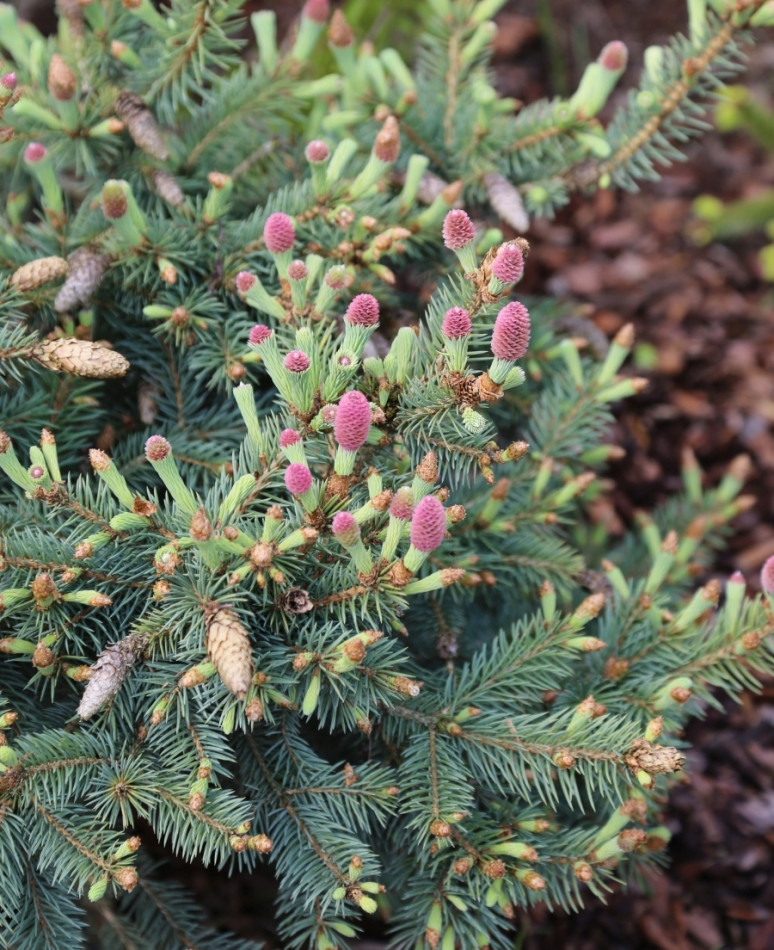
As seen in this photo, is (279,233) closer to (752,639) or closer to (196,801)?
(196,801)

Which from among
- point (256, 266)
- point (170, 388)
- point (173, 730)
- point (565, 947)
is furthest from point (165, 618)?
point (565, 947)

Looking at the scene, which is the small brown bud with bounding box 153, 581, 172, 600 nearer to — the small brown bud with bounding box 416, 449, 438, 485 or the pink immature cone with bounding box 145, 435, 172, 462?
the pink immature cone with bounding box 145, 435, 172, 462

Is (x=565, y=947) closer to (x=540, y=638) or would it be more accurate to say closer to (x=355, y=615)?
(x=540, y=638)

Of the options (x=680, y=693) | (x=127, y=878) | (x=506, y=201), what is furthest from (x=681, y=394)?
(x=127, y=878)

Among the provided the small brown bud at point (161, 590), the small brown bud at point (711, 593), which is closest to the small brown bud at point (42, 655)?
the small brown bud at point (161, 590)

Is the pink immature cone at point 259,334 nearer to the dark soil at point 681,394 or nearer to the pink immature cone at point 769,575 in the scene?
the pink immature cone at point 769,575

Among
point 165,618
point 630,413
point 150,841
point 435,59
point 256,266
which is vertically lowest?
point 150,841
